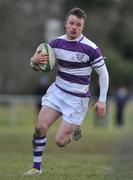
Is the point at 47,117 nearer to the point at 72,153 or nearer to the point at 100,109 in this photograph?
the point at 100,109

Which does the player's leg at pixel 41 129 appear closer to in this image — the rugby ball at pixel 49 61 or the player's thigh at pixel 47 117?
the player's thigh at pixel 47 117

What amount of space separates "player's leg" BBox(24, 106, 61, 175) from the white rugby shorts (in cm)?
9

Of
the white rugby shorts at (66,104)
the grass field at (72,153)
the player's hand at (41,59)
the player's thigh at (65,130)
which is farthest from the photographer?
the grass field at (72,153)

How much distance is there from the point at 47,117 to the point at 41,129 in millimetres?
202

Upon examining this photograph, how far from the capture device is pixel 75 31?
12523 millimetres

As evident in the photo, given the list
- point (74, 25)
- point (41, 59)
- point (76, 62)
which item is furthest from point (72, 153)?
point (74, 25)

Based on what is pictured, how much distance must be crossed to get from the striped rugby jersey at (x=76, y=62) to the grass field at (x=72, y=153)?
1.38m

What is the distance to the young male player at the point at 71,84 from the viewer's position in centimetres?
1258

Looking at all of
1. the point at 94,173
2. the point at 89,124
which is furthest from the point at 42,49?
the point at 89,124

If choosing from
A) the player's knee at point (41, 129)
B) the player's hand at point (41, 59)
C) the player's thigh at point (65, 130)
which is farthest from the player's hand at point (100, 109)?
the player's hand at point (41, 59)

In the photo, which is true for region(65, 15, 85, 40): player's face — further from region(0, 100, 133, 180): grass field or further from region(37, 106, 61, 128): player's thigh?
region(0, 100, 133, 180): grass field

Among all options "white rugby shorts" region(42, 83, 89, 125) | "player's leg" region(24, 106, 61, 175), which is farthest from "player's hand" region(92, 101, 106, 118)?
"player's leg" region(24, 106, 61, 175)

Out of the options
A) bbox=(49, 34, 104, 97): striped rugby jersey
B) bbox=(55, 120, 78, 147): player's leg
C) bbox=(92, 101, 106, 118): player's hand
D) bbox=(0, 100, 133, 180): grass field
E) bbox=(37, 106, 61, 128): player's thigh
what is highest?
→ bbox=(49, 34, 104, 97): striped rugby jersey

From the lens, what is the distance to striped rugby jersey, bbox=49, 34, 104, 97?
1261cm
